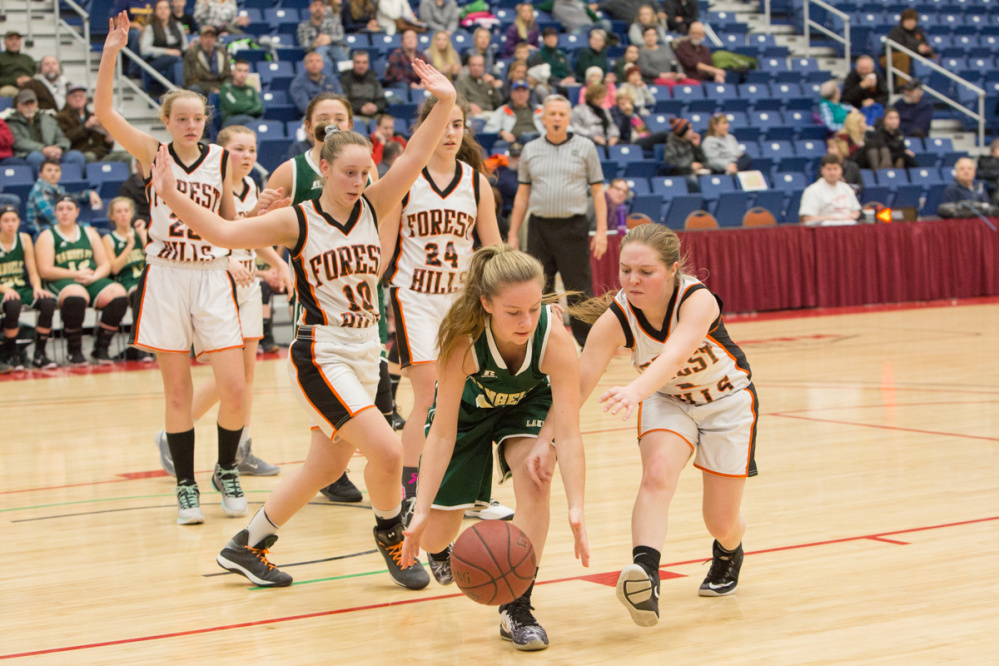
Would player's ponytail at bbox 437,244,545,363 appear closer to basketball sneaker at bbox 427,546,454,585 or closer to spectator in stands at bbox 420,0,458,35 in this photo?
basketball sneaker at bbox 427,546,454,585

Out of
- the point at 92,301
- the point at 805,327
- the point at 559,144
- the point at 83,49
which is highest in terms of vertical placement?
the point at 83,49

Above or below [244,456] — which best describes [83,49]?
above

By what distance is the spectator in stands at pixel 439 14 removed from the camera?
49.7 feet

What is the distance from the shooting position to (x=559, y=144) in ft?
26.6

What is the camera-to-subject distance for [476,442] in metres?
3.59

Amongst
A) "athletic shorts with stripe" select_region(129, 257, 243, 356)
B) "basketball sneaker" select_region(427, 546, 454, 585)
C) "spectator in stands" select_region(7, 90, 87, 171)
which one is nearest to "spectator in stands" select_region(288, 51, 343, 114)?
"spectator in stands" select_region(7, 90, 87, 171)

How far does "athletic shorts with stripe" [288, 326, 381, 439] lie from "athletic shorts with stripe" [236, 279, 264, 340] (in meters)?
1.75

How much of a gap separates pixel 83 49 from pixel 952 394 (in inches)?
409

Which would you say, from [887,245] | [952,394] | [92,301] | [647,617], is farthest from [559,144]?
[887,245]

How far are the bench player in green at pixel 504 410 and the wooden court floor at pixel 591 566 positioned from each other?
29 centimetres

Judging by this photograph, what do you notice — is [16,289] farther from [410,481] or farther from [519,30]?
[519,30]

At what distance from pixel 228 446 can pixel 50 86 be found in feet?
28.2

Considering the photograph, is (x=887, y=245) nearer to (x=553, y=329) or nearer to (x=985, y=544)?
(x=985, y=544)

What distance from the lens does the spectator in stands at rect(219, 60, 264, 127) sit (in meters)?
12.3
